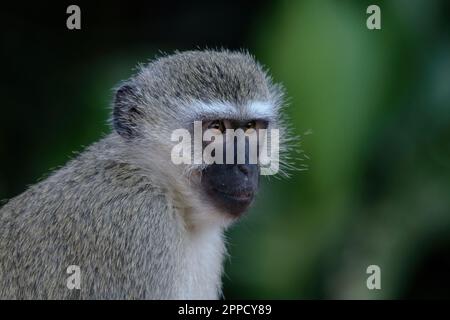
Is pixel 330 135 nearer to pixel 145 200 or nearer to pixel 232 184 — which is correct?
pixel 232 184

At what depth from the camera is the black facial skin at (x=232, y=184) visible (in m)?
3.76

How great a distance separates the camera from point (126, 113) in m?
4.12

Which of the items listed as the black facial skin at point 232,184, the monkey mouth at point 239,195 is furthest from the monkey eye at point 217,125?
the monkey mouth at point 239,195

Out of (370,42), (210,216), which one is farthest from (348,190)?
(210,216)

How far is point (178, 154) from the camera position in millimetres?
3996

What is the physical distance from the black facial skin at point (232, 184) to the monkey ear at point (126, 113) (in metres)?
0.49

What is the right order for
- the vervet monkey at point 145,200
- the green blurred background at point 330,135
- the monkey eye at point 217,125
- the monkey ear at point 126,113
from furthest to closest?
the green blurred background at point 330,135 < the monkey ear at point 126,113 < the monkey eye at point 217,125 < the vervet monkey at point 145,200

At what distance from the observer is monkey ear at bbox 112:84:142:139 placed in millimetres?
4102

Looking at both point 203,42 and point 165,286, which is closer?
point 165,286

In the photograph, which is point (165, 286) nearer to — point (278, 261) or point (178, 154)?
point (178, 154)

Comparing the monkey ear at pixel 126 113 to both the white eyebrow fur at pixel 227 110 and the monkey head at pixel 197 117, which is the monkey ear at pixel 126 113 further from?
the white eyebrow fur at pixel 227 110

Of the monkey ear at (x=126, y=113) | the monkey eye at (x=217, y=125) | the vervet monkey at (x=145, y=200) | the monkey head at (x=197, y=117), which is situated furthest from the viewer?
the monkey ear at (x=126, y=113)
